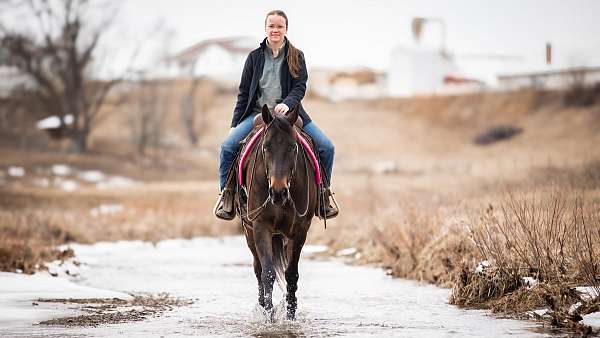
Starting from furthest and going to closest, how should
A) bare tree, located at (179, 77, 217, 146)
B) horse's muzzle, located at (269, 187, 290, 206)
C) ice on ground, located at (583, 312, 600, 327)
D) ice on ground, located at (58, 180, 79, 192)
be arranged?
bare tree, located at (179, 77, 217, 146) < ice on ground, located at (58, 180, 79, 192) < horse's muzzle, located at (269, 187, 290, 206) < ice on ground, located at (583, 312, 600, 327)

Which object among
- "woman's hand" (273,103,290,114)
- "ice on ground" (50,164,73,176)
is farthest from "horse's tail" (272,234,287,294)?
"ice on ground" (50,164,73,176)

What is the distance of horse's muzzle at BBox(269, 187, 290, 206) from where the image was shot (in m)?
10.1

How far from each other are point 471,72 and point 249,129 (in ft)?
338

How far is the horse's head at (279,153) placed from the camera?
10.1 meters

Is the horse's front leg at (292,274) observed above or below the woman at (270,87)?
below

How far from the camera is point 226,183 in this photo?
11953 mm

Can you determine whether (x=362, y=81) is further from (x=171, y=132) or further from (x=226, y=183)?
(x=226, y=183)

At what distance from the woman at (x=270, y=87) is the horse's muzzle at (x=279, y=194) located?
147 cm

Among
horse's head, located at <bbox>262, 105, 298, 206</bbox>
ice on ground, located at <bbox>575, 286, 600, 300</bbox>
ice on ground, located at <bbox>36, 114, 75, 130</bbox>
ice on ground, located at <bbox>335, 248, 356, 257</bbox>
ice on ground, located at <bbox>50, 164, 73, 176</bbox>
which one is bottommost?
ice on ground, located at <bbox>575, 286, 600, 300</bbox>

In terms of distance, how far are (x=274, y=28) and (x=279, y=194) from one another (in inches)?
93.9

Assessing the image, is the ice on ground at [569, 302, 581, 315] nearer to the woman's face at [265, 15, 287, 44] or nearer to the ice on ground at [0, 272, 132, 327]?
the woman's face at [265, 15, 287, 44]

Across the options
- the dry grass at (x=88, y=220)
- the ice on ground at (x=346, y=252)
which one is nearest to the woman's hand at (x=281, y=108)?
the dry grass at (x=88, y=220)

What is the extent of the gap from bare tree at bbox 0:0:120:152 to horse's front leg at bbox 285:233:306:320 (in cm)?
4999

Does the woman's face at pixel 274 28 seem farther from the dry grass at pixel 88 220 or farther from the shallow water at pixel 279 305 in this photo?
the dry grass at pixel 88 220
